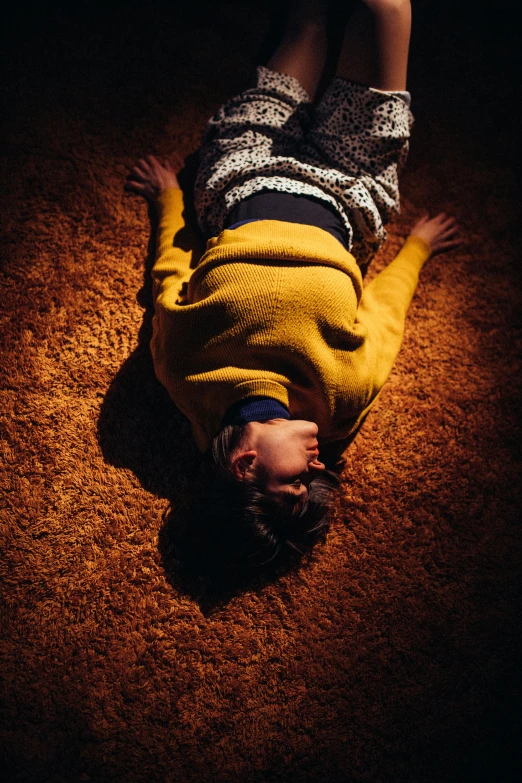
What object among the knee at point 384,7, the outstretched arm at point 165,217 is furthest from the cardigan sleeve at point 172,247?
the knee at point 384,7

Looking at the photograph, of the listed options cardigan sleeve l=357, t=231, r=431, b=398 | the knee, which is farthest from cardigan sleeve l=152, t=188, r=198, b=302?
the knee

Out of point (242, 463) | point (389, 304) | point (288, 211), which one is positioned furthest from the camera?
point (389, 304)

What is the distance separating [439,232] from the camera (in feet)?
3.34

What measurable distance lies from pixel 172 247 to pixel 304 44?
19.9 inches

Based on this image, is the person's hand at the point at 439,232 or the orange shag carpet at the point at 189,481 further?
the person's hand at the point at 439,232

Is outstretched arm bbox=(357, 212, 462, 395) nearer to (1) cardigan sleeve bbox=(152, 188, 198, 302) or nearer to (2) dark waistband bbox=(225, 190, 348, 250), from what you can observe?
(2) dark waistband bbox=(225, 190, 348, 250)

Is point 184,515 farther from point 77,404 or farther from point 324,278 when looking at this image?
point 324,278

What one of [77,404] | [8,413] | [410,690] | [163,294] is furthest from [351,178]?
[410,690]

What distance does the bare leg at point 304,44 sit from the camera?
926mm

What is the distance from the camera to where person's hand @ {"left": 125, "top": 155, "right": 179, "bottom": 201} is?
0.97 m

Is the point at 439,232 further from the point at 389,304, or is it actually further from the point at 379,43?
the point at 379,43

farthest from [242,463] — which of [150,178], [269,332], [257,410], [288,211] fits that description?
[150,178]

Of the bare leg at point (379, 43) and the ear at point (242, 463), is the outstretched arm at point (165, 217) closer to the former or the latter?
the ear at point (242, 463)

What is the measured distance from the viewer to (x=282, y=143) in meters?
0.91
